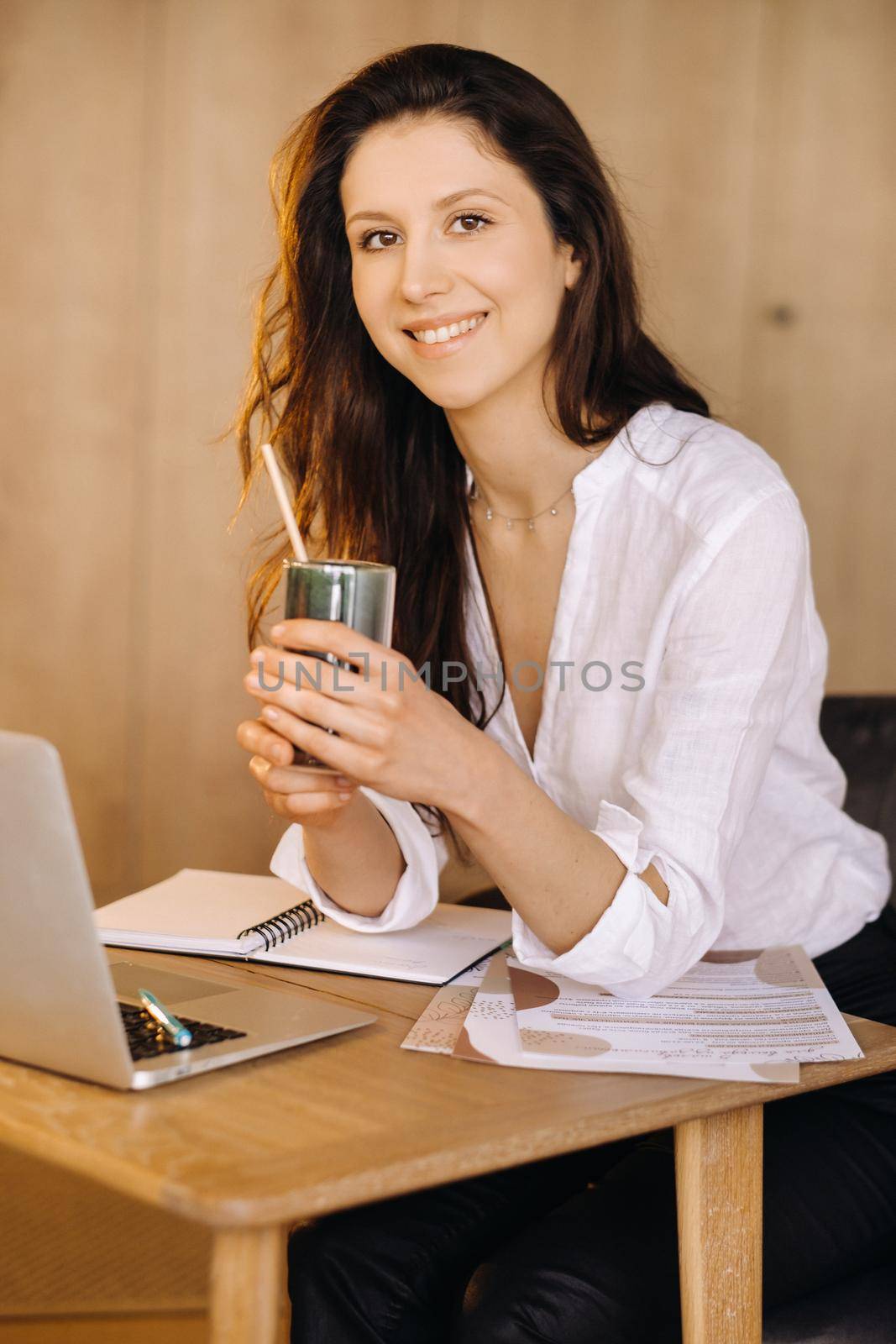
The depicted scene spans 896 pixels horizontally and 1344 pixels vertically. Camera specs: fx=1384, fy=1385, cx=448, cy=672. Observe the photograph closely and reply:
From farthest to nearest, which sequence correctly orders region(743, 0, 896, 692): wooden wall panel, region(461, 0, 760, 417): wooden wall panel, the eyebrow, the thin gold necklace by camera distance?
1. region(743, 0, 896, 692): wooden wall panel
2. region(461, 0, 760, 417): wooden wall panel
3. the thin gold necklace
4. the eyebrow

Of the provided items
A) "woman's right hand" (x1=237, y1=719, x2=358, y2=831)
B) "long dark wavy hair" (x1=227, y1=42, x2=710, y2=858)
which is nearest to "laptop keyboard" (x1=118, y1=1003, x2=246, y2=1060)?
"woman's right hand" (x1=237, y1=719, x2=358, y2=831)

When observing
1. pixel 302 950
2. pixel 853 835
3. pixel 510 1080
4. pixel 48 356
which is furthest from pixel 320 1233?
pixel 48 356

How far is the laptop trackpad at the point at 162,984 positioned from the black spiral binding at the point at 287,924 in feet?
0.44

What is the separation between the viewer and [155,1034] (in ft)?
3.29

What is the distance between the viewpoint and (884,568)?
10.9ft

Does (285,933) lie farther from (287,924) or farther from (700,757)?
(700,757)

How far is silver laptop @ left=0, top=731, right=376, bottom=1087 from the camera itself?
0.84 metres

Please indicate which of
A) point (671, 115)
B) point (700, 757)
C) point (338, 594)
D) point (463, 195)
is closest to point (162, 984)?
point (338, 594)

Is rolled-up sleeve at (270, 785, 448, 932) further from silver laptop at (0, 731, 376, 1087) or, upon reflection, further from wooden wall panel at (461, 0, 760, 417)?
wooden wall panel at (461, 0, 760, 417)

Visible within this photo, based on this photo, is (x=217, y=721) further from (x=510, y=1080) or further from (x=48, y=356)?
(x=510, y=1080)

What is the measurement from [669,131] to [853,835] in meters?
2.06

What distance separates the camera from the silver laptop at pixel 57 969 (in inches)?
33.1

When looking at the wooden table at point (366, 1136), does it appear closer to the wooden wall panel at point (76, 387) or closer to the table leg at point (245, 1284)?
the table leg at point (245, 1284)

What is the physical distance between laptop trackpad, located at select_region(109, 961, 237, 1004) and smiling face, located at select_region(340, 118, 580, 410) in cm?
69
